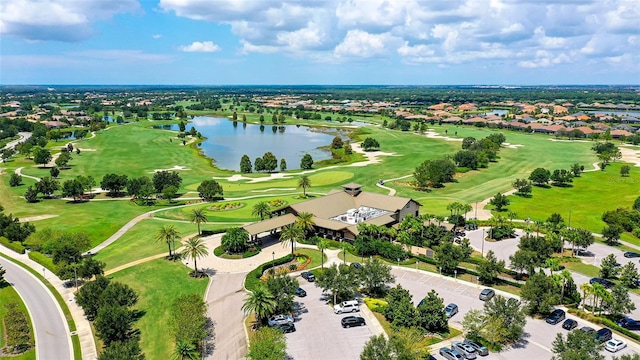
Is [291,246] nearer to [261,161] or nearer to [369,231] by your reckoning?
[369,231]

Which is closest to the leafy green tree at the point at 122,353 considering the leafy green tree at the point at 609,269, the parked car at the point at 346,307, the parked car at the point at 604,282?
the parked car at the point at 346,307

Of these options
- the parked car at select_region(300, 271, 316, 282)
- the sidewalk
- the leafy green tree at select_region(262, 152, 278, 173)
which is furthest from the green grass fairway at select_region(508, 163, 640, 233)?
the sidewalk

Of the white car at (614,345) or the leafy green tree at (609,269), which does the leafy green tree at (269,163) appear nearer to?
the leafy green tree at (609,269)

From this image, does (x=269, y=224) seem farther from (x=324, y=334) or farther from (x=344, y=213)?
(x=324, y=334)

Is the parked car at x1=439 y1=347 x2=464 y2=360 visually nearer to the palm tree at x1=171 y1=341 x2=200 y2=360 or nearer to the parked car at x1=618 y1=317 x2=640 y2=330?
the parked car at x1=618 y1=317 x2=640 y2=330

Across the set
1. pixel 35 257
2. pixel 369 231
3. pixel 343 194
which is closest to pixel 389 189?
pixel 343 194

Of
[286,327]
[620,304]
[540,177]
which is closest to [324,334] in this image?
[286,327]
